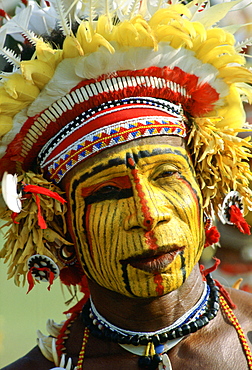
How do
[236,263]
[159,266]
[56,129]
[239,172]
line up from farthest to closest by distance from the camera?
[236,263] < [239,172] < [56,129] < [159,266]

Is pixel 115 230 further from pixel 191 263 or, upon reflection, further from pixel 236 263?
pixel 236 263

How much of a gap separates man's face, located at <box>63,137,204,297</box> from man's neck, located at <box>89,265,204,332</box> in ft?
0.53

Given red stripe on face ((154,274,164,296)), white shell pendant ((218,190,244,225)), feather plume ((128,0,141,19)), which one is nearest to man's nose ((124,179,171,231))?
red stripe on face ((154,274,164,296))

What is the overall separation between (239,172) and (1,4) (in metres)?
1.67

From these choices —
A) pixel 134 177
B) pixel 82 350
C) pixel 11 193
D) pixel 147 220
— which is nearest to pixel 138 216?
pixel 147 220

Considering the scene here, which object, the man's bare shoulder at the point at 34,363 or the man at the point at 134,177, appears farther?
the man's bare shoulder at the point at 34,363

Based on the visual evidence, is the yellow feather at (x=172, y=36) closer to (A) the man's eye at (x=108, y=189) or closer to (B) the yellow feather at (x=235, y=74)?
(B) the yellow feather at (x=235, y=74)

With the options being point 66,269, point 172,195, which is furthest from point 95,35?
point 66,269

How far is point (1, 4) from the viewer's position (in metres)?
3.40

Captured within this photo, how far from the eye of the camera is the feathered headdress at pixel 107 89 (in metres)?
2.76

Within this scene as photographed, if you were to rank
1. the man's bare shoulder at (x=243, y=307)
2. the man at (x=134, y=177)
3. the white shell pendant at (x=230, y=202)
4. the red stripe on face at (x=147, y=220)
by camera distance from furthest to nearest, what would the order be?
the white shell pendant at (x=230, y=202) → the man's bare shoulder at (x=243, y=307) → the man at (x=134, y=177) → the red stripe on face at (x=147, y=220)

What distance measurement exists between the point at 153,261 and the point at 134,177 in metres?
0.40

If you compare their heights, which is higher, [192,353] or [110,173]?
[110,173]

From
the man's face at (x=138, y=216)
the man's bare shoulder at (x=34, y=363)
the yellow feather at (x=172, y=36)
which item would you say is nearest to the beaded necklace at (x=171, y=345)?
the man's bare shoulder at (x=34, y=363)
